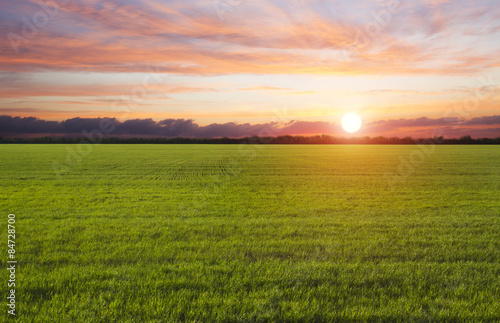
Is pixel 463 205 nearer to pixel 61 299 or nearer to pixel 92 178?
pixel 61 299

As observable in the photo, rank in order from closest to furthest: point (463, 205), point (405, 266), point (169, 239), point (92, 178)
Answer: point (405, 266)
point (169, 239)
point (463, 205)
point (92, 178)

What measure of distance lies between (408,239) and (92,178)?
21.5 m

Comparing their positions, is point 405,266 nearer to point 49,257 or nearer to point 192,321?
point 192,321

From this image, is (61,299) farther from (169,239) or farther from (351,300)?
(351,300)

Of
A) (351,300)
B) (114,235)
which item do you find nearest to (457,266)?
(351,300)

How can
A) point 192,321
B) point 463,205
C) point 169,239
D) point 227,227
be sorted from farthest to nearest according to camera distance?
point 463,205, point 227,227, point 169,239, point 192,321

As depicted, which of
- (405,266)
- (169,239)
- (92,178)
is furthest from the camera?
(92,178)

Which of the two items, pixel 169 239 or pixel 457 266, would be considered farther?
pixel 169 239

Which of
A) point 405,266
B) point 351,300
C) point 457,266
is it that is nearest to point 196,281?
point 351,300

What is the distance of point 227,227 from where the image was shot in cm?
1064

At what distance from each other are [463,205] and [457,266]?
9.27 m

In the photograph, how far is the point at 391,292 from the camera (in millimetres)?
6285

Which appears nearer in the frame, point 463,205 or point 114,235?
point 114,235

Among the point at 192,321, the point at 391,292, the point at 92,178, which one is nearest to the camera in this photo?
the point at 192,321
